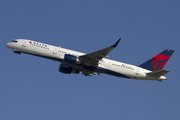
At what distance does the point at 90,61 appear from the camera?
157 feet

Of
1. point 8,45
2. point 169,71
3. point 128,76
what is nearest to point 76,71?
point 128,76

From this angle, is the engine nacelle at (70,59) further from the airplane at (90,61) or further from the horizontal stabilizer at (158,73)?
the horizontal stabilizer at (158,73)

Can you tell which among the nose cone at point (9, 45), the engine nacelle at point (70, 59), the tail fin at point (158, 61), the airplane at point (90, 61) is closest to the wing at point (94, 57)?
the airplane at point (90, 61)

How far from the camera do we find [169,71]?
46375 mm

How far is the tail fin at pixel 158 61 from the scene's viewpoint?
53.3m

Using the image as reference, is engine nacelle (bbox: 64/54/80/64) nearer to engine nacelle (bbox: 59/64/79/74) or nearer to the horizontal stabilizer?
engine nacelle (bbox: 59/64/79/74)

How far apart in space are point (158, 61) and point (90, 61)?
15354 mm

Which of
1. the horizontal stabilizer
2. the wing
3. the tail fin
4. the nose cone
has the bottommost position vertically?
the horizontal stabilizer

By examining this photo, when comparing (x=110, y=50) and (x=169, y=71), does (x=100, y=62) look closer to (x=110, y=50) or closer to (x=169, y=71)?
(x=110, y=50)

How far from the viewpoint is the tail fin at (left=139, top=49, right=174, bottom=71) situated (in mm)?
53281

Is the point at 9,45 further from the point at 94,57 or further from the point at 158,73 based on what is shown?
the point at 158,73

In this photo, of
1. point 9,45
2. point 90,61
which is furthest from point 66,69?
point 9,45

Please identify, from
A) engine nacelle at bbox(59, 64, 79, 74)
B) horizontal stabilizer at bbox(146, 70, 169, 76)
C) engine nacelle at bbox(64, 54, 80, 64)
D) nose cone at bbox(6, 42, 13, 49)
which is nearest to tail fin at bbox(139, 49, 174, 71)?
horizontal stabilizer at bbox(146, 70, 169, 76)

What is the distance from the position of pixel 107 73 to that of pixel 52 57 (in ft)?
35.4
